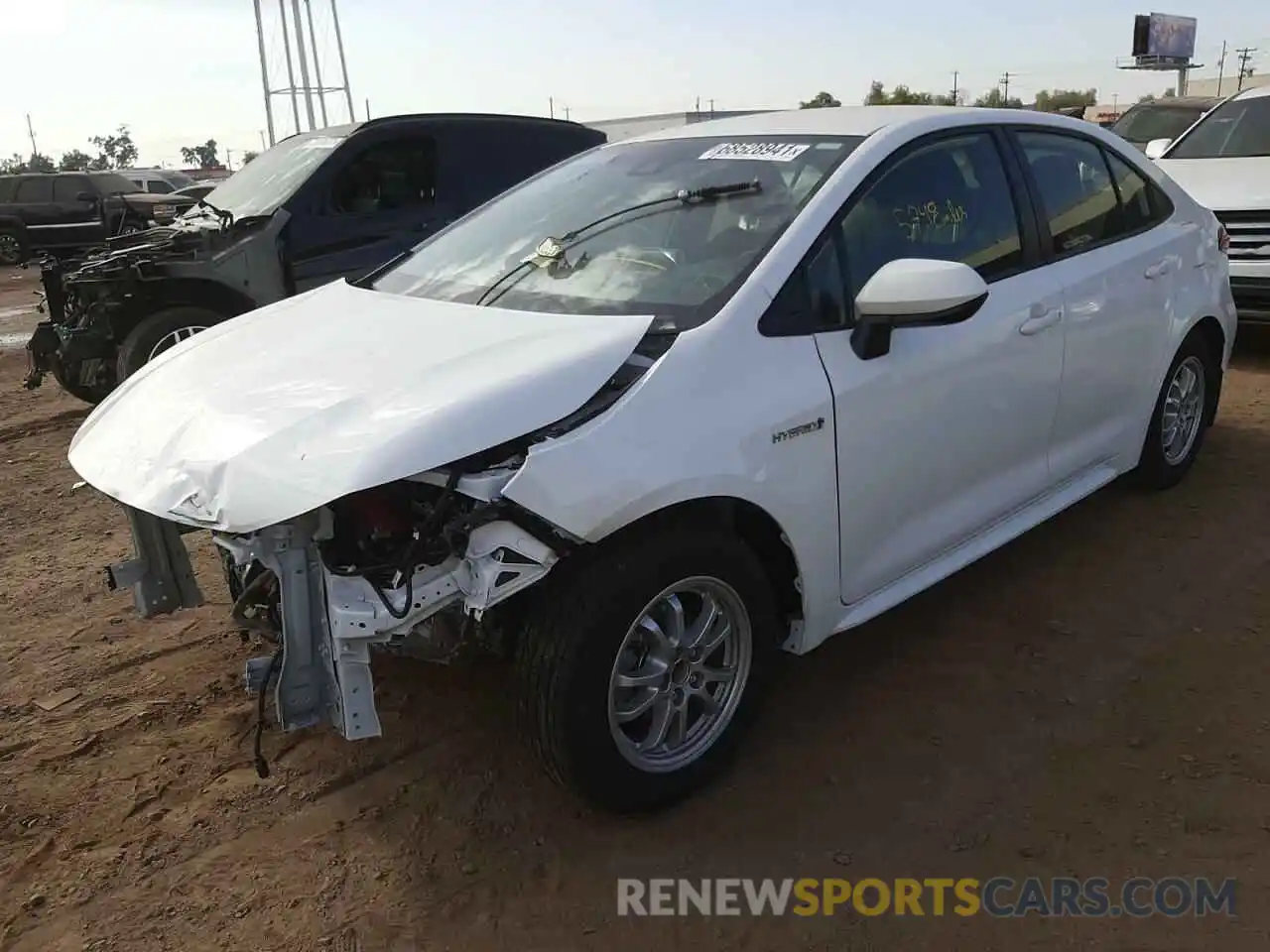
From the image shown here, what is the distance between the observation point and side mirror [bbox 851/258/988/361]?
9.29ft

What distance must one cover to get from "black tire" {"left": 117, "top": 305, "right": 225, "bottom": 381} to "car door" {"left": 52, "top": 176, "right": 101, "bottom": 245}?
45.9ft

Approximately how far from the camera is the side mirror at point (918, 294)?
2.83 metres

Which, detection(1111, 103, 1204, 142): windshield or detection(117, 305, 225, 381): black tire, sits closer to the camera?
detection(117, 305, 225, 381): black tire

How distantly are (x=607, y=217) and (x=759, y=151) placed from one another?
541 millimetres

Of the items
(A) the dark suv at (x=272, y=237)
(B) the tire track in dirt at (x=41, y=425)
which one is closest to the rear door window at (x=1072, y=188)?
(A) the dark suv at (x=272, y=237)

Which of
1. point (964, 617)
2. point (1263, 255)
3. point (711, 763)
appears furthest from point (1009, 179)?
point (1263, 255)

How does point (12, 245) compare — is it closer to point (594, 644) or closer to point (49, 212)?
point (49, 212)

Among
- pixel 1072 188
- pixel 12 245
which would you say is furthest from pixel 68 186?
pixel 1072 188

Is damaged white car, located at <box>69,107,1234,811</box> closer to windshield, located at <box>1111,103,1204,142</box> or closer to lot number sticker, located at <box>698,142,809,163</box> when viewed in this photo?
lot number sticker, located at <box>698,142,809,163</box>

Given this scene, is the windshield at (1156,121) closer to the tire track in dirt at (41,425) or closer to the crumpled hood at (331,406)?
the tire track in dirt at (41,425)

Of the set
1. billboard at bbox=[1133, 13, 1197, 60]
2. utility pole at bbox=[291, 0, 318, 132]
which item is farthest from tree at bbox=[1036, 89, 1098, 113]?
utility pole at bbox=[291, 0, 318, 132]

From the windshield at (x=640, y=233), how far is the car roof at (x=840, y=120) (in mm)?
90

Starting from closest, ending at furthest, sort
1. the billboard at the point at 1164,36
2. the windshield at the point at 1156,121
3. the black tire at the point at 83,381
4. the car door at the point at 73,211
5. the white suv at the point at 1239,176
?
1. the black tire at the point at 83,381
2. the white suv at the point at 1239,176
3. the windshield at the point at 1156,121
4. the car door at the point at 73,211
5. the billboard at the point at 1164,36

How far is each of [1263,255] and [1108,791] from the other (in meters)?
5.88
